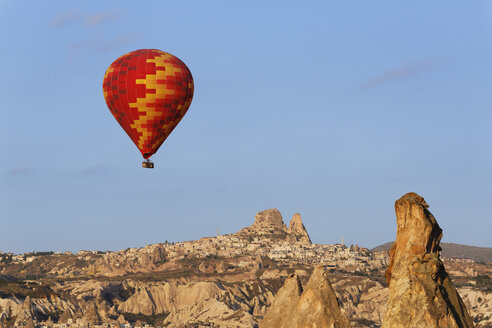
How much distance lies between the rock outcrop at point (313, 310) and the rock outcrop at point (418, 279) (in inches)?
229

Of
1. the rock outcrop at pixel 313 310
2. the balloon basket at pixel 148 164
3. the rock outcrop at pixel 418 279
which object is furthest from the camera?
the balloon basket at pixel 148 164

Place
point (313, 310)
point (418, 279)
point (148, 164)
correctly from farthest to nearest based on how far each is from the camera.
→ point (148, 164)
point (313, 310)
point (418, 279)

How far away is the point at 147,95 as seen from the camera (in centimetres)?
7606

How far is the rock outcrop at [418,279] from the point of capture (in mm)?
23266

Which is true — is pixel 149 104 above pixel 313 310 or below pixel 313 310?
above

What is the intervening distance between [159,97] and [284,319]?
4488 centimetres

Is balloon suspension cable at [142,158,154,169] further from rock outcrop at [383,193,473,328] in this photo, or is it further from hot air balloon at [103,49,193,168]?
rock outcrop at [383,193,473,328]

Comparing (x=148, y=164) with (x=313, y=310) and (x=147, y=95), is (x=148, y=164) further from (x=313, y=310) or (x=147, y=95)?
(x=313, y=310)

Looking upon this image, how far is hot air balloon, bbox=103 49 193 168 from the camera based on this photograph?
7562 centimetres

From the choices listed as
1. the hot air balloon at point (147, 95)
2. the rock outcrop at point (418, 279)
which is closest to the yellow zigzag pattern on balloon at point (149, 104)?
the hot air balloon at point (147, 95)

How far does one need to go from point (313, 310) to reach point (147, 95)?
4692 centimetres

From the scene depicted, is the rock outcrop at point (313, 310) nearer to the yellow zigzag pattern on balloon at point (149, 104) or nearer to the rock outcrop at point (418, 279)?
the rock outcrop at point (418, 279)

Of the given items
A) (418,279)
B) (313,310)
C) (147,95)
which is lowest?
(313,310)

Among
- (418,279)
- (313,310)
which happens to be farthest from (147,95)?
(418,279)
